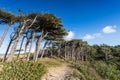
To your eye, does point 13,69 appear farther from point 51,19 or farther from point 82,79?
point 51,19

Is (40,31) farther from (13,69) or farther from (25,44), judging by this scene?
(13,69)

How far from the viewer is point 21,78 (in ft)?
26.3

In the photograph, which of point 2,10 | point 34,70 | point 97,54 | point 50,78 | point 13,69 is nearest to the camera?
point 13,69

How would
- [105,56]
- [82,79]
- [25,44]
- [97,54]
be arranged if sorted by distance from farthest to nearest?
1. [97,54]
2. [105,56]
3. [25,44]
4. [82,79]

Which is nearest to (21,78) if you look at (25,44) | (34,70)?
(34,70)

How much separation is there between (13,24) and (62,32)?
7.10 meters

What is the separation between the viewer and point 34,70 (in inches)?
368

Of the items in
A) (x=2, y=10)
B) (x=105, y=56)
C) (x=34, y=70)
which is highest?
Result: (x=2, y=10)

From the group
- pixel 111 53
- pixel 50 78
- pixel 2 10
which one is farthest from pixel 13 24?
pixel 111 53

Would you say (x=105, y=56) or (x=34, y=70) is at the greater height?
(x=105, y=56)

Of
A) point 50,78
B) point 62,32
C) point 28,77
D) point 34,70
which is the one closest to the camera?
point 28,77

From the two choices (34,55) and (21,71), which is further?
A: (34,55)

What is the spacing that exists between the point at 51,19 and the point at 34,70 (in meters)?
9.41

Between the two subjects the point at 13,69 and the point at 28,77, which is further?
the point at 28,77
